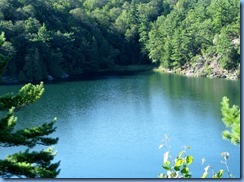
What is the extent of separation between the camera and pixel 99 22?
36.2 m

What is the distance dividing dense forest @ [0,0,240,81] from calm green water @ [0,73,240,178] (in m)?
2.58

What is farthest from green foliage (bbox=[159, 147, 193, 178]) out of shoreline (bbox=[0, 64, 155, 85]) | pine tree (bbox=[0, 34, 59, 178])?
shoreline (bbox=[0, 64, 155, 85])

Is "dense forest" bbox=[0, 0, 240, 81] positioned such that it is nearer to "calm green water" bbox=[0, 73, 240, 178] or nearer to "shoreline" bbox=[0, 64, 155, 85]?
"shoreline" bbox=[0, 64, 155, 85]

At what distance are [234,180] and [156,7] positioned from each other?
1513 inches

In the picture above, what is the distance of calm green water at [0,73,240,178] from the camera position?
1218 centimetres

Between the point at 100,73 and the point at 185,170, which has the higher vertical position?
the point at 185,170

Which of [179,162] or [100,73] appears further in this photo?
[100,73]

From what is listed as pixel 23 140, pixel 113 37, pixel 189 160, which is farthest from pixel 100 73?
pixel 189 160

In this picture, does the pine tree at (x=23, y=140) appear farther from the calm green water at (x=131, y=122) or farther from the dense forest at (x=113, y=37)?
the dense forest at (x=113, y=37)

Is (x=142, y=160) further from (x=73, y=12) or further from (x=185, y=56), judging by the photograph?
(x=73, y=12)

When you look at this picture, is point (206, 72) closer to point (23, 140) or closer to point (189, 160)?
point (23, 140)

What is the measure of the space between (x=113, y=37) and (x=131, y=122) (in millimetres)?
19681

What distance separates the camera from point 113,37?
3603 centimetres

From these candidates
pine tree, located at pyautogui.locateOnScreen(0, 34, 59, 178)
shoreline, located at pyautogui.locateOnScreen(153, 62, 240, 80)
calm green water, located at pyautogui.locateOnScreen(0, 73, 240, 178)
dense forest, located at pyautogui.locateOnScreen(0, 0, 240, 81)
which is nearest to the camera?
pine tree, located at pyautogui.locateOnScreen(0, 34, 59, 178)
